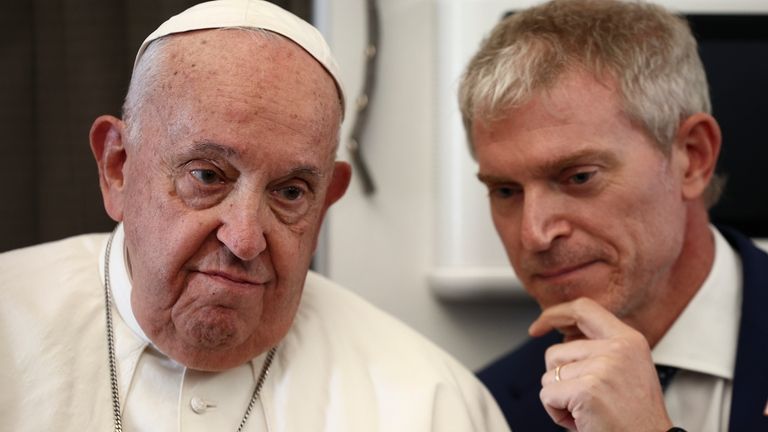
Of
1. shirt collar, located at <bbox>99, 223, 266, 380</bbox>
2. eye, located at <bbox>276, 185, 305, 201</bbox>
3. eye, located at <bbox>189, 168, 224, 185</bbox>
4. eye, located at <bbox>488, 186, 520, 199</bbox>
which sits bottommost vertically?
shirt collar, located at <bbox>99, 223, 266, 380</bbox>

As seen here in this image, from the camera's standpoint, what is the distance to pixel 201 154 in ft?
4.87

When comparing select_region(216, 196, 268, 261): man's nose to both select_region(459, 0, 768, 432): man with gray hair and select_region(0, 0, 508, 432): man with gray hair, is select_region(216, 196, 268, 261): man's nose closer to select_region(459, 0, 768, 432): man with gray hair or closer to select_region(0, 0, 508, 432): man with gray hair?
select_region(0, 0, 508, 432): man with gray hair

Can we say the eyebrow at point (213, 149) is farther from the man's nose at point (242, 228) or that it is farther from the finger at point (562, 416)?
the finger at point (562, 416)

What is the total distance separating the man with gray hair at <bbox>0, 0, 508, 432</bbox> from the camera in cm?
149

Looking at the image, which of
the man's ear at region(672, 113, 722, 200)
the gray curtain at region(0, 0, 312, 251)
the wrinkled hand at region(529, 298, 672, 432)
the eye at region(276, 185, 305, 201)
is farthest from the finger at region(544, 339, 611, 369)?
the gray curtain at region(0, 0, 312, 251)

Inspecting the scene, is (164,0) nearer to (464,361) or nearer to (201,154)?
(201,154)

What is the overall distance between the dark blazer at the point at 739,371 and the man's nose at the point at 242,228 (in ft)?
3.45

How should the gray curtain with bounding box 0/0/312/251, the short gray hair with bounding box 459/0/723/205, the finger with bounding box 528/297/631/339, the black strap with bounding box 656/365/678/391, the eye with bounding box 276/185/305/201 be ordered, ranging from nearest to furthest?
the eye with bounding box 276/185/305/201, the finger with bounding box 528/297/631/339, the short gray hair with bounding box 459/0/723/205, the black strap with bounding box 656/365/678/391, the gray curtain with bounding box 0/0/312/251

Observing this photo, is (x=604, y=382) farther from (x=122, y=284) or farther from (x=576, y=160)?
(x=122, y=284)

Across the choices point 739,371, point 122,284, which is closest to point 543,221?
point 739,371

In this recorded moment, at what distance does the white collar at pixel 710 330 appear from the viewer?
2068 mm

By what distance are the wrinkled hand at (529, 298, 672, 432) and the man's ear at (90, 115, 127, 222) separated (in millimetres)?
842

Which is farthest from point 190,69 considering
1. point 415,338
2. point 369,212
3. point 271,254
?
point 369,212

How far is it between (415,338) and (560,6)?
805mm
